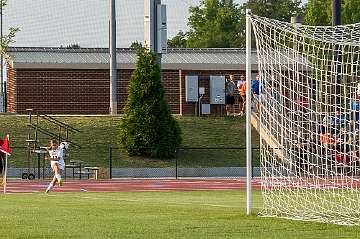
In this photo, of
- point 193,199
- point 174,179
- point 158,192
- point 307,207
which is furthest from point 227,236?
point 174,179

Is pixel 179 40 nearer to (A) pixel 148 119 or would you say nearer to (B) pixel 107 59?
(B) pixel 107 59

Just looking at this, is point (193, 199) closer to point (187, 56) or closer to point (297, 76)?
point (297, 76)

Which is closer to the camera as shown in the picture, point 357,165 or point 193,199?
point 357,165

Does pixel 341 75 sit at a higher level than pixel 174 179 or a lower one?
higher

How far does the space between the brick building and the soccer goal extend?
36.7m

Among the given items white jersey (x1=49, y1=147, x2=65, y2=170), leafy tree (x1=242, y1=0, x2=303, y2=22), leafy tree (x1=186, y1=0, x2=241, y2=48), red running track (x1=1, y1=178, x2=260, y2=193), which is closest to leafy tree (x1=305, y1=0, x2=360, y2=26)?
leafy tree (x1=186, y1=0, x2=241, y2=48)

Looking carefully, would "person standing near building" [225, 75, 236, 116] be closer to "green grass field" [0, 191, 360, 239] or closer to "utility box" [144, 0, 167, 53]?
"utility box" [144, 0, 167, 53]

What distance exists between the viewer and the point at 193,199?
1132 inches

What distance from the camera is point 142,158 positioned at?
49031mm

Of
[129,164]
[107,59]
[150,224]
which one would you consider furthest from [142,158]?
[150,224]

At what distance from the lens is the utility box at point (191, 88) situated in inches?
2317

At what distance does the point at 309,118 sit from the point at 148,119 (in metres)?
26.6

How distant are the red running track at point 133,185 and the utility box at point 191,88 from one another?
15.3 meters

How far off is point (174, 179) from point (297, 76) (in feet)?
76.5
